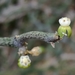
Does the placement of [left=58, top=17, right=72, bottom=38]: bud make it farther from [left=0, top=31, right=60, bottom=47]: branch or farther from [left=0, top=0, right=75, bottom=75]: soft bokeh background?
[left=0, top=0, right=75, bottom=75]: soft bokeh background

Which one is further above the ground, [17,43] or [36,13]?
[36,13]

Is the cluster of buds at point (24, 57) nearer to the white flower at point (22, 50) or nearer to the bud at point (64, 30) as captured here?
the white flower at point (22, 50)

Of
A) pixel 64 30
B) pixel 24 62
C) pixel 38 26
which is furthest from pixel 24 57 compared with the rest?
pixel 38 26

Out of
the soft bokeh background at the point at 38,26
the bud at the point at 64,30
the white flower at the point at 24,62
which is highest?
the soft bokeh background at the point at 38,26

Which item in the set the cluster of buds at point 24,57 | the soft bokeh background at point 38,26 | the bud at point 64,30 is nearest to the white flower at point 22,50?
the cluster of buds at point 24,57

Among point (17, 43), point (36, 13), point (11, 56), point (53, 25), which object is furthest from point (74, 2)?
point (17, 43)

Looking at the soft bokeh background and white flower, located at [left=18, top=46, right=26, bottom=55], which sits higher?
the soft bokeh background

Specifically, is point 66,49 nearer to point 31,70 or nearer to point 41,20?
point 41,20

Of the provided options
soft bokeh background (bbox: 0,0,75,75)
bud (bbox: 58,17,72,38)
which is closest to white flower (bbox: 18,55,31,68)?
bud (bbox: 58,17,72,38)

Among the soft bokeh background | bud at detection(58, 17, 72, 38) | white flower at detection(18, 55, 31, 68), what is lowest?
white flower at detection(18, 55, 31, 68)
